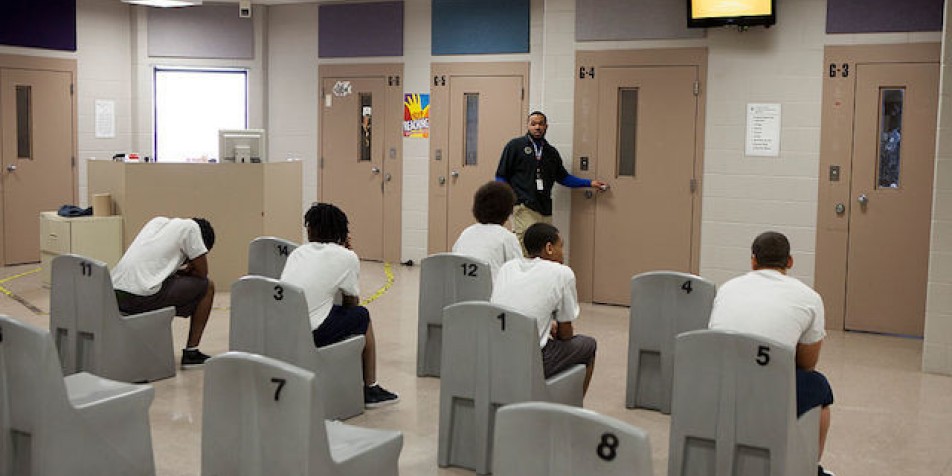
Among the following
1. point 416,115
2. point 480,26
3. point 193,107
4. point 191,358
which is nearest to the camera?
point 191,358

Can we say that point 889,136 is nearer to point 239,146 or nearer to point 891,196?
point 891,196

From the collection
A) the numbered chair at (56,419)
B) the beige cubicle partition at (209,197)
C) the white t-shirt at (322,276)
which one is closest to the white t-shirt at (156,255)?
the white t-shirt at (322,276)

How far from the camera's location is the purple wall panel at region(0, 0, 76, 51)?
1146 cm

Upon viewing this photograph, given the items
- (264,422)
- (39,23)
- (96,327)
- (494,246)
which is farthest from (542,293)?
(39,23)

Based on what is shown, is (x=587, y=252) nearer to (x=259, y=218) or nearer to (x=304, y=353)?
(x=259, y=218)

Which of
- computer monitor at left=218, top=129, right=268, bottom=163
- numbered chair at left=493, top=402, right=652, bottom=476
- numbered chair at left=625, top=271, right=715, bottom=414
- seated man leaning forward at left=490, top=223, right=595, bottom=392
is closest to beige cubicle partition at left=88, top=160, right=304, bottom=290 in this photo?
computer monitor at left=218, top=129, right=268, bottom=163

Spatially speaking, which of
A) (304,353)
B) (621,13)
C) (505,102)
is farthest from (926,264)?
(304,353)

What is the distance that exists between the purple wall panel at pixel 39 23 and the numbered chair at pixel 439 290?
23.6ft

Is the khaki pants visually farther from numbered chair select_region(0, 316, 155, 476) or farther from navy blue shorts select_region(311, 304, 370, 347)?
numbered chair select_region(0, 316, 155, 476)

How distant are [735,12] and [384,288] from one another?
4.13 m

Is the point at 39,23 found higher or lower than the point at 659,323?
higher

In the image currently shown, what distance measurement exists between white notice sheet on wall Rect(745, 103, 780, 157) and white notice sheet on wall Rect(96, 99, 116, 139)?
294 inches

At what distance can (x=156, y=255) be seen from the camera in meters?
6.61

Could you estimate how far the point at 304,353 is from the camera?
542cm
